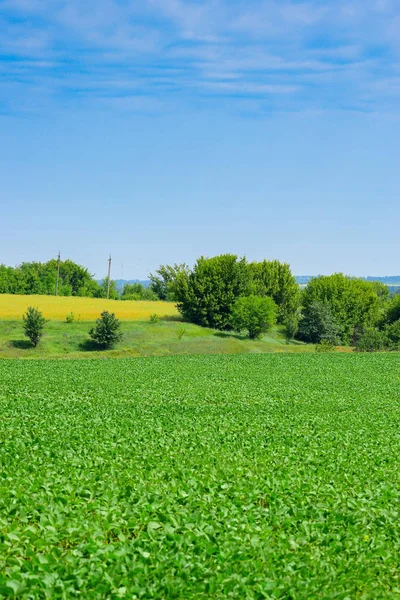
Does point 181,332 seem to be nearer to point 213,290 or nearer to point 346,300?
point 213,290

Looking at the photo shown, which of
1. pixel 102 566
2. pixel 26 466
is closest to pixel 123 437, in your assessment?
pixel 26 466

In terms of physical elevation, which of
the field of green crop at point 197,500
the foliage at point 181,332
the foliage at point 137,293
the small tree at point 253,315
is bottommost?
the field of green crop at point 197,500

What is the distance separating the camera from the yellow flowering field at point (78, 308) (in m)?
86.6

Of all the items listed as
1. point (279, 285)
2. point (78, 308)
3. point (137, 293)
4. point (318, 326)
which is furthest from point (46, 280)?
point (318, 326)

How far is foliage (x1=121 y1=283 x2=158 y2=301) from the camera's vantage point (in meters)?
166

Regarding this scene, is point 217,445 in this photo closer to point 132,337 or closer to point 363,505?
point 363,505

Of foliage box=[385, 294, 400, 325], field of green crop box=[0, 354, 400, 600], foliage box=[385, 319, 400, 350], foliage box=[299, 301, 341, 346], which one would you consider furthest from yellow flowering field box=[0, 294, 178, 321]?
field of green crop box=[0, 354, 400, 600]

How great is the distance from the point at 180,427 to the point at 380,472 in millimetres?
7788

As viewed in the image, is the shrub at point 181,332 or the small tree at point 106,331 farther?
the shrub at point 181,332

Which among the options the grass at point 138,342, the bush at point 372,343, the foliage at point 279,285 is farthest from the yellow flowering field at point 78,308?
the bush at point 372,343

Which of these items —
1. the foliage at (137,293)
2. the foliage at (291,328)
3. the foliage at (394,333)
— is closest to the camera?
the foliage at (291,328)

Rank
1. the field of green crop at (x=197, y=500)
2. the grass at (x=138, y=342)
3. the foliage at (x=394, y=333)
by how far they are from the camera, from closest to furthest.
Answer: the field of green crop at (x=197, y=500) → the grass at (x=138, y=342) → the foliage at (x=394, y=333)

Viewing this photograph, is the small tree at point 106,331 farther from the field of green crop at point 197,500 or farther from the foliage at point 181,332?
the field of green crop at point 197,500

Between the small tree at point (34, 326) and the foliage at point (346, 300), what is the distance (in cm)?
5010
